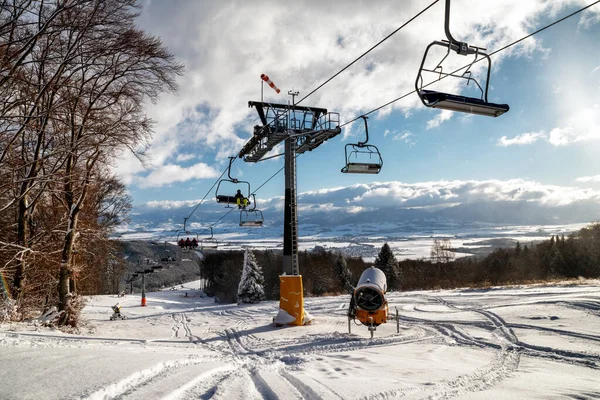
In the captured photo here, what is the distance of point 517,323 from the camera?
36.0 ft

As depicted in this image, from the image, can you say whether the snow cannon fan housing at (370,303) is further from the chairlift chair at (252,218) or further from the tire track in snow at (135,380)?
the chairlift chair at (252,218)

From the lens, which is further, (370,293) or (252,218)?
(252,218)

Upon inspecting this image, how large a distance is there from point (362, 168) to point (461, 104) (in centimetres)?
571

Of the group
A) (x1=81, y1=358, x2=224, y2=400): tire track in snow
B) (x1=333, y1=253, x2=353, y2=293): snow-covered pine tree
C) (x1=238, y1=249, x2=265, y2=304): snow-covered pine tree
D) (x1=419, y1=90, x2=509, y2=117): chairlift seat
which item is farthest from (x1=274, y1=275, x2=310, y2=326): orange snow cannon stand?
(x1=333, y1=253, x2=353, y2=293): snow-covered pine tree

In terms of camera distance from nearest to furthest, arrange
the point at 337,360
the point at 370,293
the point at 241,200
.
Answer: the point at 337,360
the point at 370,293
the point at 241,200

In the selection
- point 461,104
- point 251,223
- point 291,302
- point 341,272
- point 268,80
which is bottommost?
point 341,272

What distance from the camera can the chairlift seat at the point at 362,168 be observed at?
38.0 ft

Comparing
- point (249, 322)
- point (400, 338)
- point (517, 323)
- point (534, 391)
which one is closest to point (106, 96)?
point (249, 322)

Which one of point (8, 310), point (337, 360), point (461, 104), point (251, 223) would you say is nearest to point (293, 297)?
point (337, 360)

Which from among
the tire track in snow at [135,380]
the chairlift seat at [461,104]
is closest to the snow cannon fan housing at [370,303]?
the tire track in snow at [135,380]

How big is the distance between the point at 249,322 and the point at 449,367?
8.96 m

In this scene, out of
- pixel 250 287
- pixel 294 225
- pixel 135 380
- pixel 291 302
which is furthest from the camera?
pixel 250 287

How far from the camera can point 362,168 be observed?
38.5ft

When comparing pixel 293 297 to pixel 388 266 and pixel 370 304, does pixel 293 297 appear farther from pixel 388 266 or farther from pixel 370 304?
pixel 388 266
